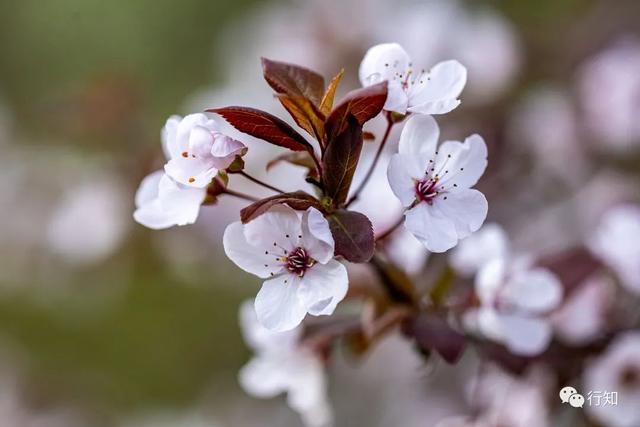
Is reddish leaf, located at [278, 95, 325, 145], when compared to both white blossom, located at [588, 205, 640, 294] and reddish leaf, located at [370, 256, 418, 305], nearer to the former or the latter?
reddish leaf, located at [370, 256, 418, 305]

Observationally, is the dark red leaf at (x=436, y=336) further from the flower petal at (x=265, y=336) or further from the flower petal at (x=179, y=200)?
the flower petal at (x=179, y=200)

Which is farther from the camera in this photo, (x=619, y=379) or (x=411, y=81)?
(x=619, y=379)

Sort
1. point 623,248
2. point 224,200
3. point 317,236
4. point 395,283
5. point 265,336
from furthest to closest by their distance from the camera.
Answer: point 224,200, point 623,248, point 265,336, point 395,283, point 317,236

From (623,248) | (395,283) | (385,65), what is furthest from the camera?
(623,248)

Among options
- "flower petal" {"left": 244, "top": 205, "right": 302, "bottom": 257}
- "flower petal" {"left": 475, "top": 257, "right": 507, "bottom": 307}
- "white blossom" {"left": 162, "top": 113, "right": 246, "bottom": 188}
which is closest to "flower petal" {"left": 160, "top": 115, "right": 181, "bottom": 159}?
"white blossom" {"left": 162, "top": 113, "right": 246, "bottom": 188}

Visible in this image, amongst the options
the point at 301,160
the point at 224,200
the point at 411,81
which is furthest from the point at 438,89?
the point at 224,200

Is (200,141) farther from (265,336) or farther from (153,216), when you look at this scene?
(265,336)

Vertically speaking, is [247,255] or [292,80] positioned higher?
[292,80]
